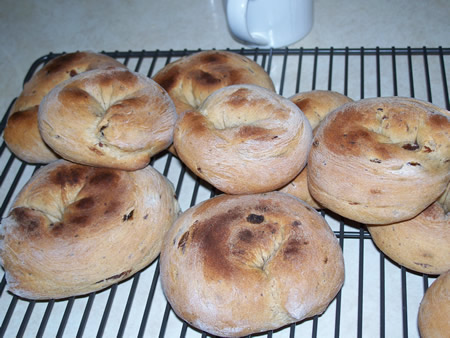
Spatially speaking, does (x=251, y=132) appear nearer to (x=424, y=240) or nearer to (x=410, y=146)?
(x=410, y=146)

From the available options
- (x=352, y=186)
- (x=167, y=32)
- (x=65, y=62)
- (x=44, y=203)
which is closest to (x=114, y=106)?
(x=44, y=203)

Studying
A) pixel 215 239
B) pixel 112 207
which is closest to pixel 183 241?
pixel 215 239

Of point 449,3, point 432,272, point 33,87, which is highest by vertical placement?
point 33,87

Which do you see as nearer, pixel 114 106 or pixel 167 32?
pixel 114 106

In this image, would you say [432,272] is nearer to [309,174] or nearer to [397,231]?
[397,231]

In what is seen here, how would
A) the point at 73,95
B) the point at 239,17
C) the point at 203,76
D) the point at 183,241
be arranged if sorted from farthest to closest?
1. the point at 239,17
2. the point at 203,76
3. the point at 73,95
4. the point at 183,241

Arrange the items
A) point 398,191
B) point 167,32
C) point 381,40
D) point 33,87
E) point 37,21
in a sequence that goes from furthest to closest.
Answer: point 37,21 → point 167,32 → point 381,40 → point 33,87 → point 398,191
